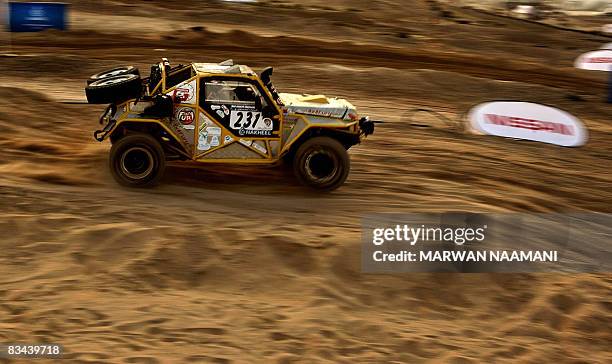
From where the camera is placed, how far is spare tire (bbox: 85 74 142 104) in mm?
10680

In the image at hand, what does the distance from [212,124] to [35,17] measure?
13.1m

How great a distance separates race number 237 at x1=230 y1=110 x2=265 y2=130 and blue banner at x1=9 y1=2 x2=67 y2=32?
12.9m

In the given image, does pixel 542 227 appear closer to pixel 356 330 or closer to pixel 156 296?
pixel 356 330

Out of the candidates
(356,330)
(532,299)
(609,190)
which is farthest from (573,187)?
(356,330)

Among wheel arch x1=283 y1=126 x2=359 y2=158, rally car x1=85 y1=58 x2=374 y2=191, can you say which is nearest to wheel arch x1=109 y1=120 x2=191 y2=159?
rally car x1=85 y1=58 x2=374 y2=191

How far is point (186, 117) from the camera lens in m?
10.8

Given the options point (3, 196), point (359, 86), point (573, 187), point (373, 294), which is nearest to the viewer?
point (373, 294)

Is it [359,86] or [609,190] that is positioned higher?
[359,86]

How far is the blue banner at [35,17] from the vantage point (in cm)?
2153

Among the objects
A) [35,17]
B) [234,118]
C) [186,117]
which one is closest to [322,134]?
[234,118]

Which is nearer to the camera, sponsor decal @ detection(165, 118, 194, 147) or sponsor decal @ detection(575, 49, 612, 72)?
sponsor decal @ detection(165, 118, 194, 147)

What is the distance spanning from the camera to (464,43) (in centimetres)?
2512

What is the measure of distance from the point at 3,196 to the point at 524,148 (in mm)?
9314

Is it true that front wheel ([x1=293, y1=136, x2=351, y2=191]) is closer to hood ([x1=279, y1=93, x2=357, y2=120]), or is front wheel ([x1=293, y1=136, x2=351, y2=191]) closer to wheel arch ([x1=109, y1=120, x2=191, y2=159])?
hood ([x1=279, y1=93, x2=357, y2=120])
